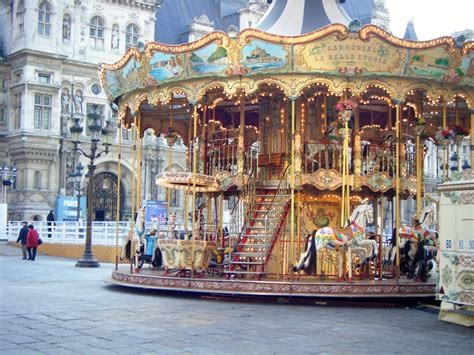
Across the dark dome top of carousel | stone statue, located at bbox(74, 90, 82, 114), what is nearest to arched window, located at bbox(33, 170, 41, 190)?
stone statue, located at bbox(74, 90, 82, 114)

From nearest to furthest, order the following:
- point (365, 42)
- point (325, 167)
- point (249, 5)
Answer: point (365, 42) → point (325, 167) → point (249, 5)

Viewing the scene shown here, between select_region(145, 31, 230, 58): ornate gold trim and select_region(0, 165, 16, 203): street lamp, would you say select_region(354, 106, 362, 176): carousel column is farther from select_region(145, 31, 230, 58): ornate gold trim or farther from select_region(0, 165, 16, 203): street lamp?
Result: select_region(0, 165, 16, 203): street lamp

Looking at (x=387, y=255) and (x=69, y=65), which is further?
(x=69, y=65)

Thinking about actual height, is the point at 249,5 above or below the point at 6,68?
above

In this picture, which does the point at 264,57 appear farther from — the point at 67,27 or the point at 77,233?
the point at 67,27

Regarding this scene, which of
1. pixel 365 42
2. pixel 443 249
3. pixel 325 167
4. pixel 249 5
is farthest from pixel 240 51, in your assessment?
pixel 249 5

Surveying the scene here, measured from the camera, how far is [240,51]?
1669 centimetres

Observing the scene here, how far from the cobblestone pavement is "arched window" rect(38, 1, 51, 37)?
34.7 metres

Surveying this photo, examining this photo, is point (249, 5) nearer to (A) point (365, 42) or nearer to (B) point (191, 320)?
(A) point (365, 42)

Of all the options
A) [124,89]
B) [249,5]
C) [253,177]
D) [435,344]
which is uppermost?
[249,5]

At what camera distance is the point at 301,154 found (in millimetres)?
18312

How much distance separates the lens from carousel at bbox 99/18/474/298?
1628 cm

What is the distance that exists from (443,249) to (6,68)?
136 feet

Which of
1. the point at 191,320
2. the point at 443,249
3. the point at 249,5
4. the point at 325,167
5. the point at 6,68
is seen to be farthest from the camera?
the point at 249,5
